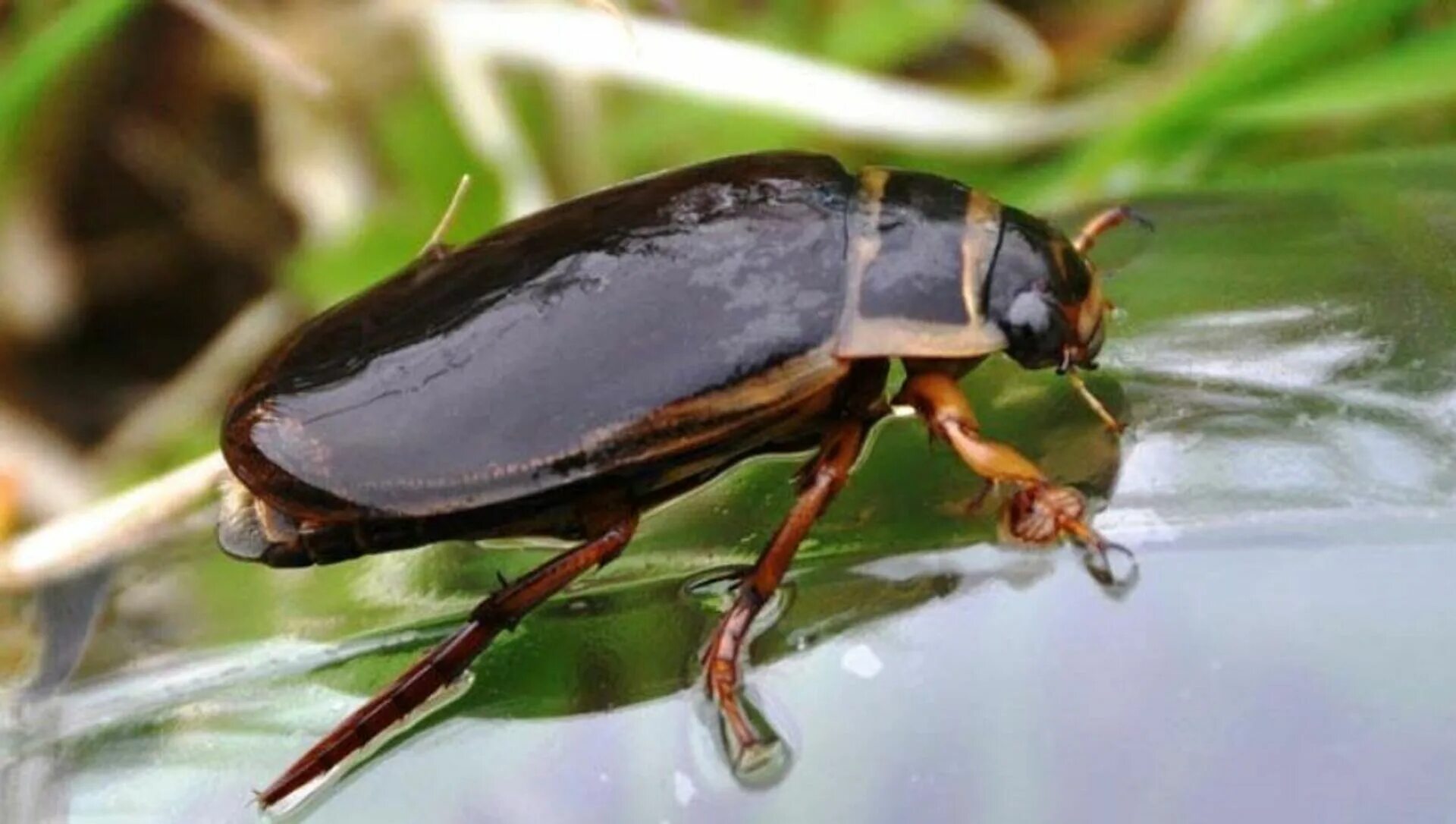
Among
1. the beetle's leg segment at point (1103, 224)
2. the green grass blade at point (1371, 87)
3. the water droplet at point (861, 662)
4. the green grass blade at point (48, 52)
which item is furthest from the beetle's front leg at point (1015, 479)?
the green grass blade at point (48, 52)

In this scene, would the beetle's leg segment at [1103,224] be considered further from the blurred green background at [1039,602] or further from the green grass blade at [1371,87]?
the green grass blade at [1371,87]

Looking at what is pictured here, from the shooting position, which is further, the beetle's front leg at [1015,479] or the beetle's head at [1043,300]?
the beetle's head at [1043,300]

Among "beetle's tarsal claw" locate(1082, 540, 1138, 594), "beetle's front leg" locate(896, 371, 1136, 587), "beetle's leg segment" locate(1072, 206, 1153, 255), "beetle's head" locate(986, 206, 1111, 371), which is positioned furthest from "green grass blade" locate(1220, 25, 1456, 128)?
"beetle's tarsal claw" locate(1082, 540, 1138, 594)

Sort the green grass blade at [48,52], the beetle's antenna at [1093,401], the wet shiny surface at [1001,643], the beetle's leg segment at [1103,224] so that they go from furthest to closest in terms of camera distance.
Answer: the green grass blade at [48,52] → the beetle's leg segment at [1103,224] → the beetle's antenna at [1093,401] → the wet shiny surface at [1001,643]

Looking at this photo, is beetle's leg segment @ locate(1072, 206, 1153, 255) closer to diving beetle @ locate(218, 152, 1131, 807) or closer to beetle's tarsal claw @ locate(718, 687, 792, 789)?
diving beetle @ locate(218, 152, 1131, 807)

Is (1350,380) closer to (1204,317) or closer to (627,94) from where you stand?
(1204,317)
